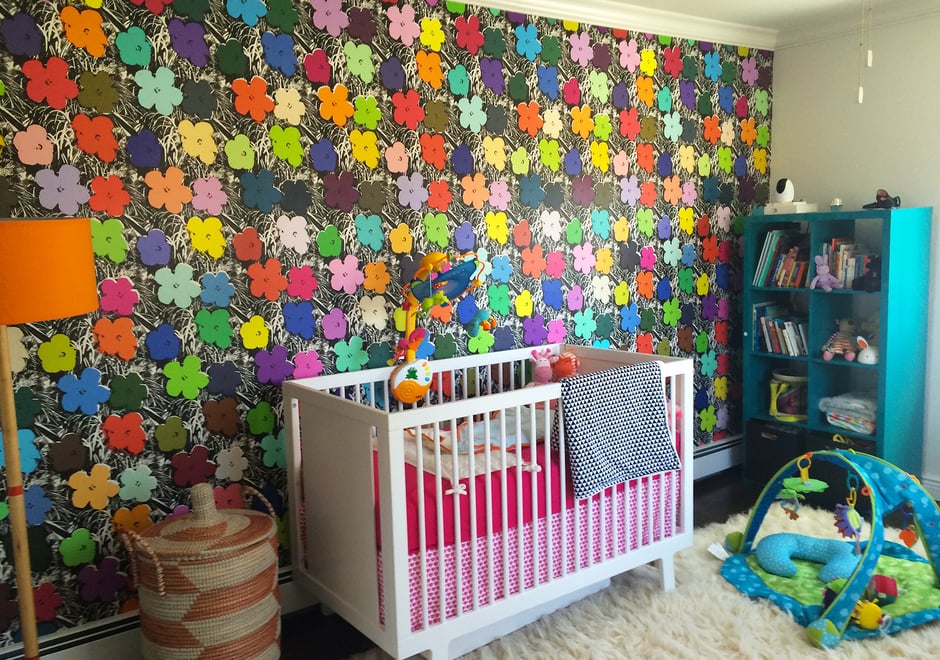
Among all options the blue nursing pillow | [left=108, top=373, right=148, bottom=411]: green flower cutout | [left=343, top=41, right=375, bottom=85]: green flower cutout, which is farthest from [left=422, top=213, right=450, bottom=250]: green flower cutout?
the blue nursing pillow

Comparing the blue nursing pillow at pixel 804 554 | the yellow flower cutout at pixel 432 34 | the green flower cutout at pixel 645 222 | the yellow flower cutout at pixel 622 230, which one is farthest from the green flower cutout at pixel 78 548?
the green flower cutout at pixel 645 222

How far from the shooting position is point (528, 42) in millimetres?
3043

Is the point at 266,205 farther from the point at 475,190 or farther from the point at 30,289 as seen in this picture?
the point at 30,289

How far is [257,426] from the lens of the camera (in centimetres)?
251

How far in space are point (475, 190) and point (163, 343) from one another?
4.15 ft

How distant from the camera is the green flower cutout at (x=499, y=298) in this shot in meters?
3.05

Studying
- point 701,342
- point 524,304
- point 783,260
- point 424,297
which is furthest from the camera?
point 701,342

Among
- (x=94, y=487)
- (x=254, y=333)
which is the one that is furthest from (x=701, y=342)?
(x=94, y=487)

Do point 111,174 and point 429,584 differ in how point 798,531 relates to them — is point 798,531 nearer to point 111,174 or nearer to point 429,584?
point 429,584

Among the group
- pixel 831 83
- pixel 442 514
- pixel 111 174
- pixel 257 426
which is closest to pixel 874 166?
pixel 831 83

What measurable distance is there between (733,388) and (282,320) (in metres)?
2.47

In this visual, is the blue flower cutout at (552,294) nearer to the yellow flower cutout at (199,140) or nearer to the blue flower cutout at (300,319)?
the blue flower cutout at (300,319)

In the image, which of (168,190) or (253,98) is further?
(253,98)

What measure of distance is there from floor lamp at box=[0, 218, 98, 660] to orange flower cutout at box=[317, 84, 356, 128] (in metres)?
1.01
